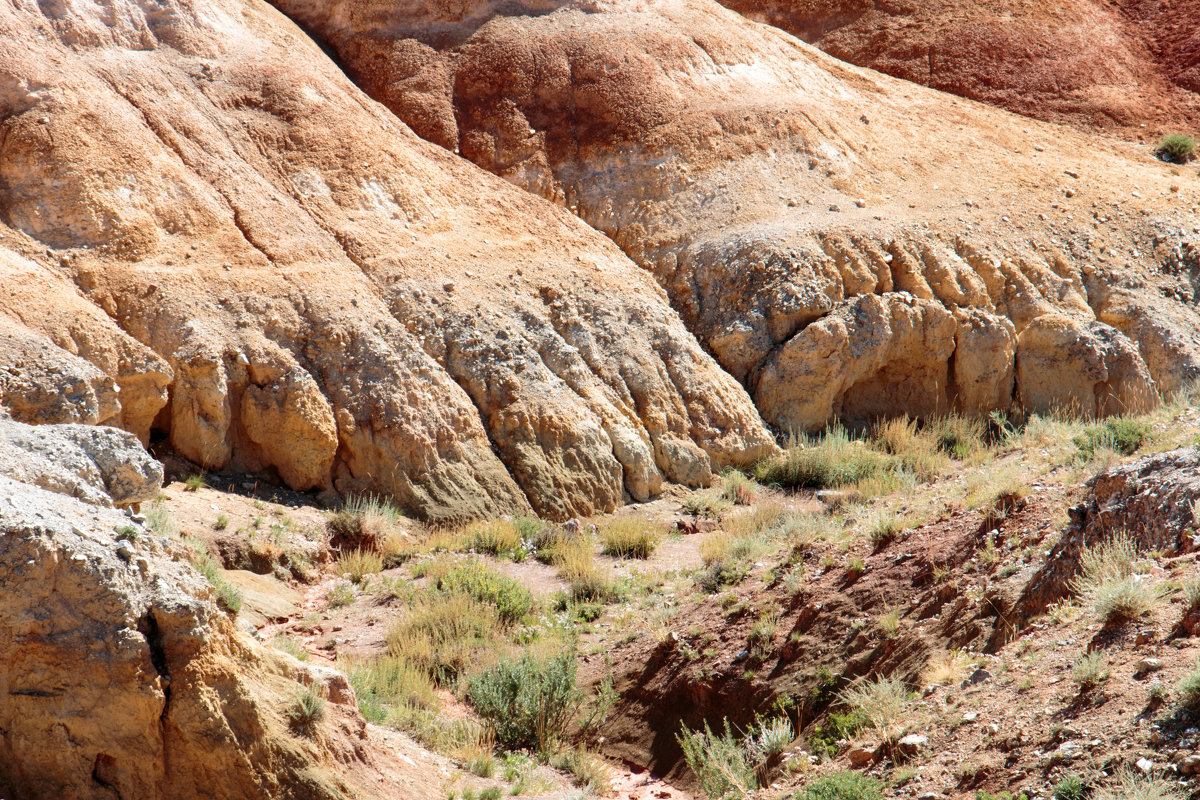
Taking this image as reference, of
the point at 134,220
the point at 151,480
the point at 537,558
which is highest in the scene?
the point at 134,220

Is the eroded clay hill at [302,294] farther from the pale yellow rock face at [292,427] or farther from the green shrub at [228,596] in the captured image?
the green shrub at [228,596]

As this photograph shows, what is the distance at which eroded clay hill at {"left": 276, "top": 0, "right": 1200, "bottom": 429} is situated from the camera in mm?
14633

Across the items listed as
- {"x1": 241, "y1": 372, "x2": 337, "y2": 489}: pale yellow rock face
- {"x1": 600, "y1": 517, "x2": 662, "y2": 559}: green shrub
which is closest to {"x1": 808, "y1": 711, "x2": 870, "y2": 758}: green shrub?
{"x1": 600, "y1": 517, "x2": 662, "y2": 559}: green shrub

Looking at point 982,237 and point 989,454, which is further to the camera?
point 982,237

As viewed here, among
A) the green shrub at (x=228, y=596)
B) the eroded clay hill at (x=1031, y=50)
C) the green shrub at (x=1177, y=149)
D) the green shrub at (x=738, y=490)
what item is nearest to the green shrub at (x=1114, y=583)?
the green shrub at (x=228, y=596)

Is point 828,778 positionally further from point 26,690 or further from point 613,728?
point 26,690

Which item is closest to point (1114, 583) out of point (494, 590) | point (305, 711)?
point (305, 711)

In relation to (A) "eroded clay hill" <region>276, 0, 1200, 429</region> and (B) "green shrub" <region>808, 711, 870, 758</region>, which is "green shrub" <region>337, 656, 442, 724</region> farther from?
(A) "eroded clay hill" <region>276, 0, 1200, 429</region>

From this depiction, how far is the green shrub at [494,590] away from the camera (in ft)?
29.8

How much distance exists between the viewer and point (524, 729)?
713 centimetres

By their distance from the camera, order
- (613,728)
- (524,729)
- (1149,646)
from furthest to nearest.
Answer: (613,728) → (524,729) → (1149,646)

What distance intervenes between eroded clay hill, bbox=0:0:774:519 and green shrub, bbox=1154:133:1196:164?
38.9 ft

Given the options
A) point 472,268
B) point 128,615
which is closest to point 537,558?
point 472,268

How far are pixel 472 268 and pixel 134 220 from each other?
3936mm
